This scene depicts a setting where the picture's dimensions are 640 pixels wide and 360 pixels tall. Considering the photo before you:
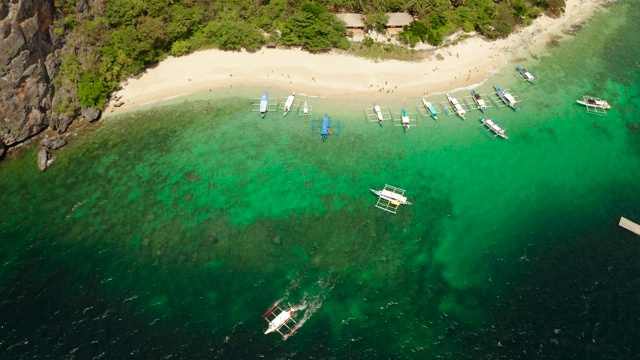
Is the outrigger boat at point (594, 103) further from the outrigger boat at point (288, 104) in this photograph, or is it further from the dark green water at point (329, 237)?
the outrigger boat at point (288, 104)

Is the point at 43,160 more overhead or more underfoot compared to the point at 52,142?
more underfoot

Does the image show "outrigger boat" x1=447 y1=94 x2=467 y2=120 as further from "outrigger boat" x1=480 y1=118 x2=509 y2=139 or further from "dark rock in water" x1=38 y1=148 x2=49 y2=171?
"dark rock in water" x1=38 y1=148 x2=49 y2=171

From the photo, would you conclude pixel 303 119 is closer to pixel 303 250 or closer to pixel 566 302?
pixel 303 250

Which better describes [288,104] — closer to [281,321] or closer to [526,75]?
[281,321]

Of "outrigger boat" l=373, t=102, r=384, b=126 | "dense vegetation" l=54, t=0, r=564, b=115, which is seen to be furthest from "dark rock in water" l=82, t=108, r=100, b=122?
"outrigger boat" l=373, t=102, r=384, b=126

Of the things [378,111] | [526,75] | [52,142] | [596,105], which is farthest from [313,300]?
[596,105]
